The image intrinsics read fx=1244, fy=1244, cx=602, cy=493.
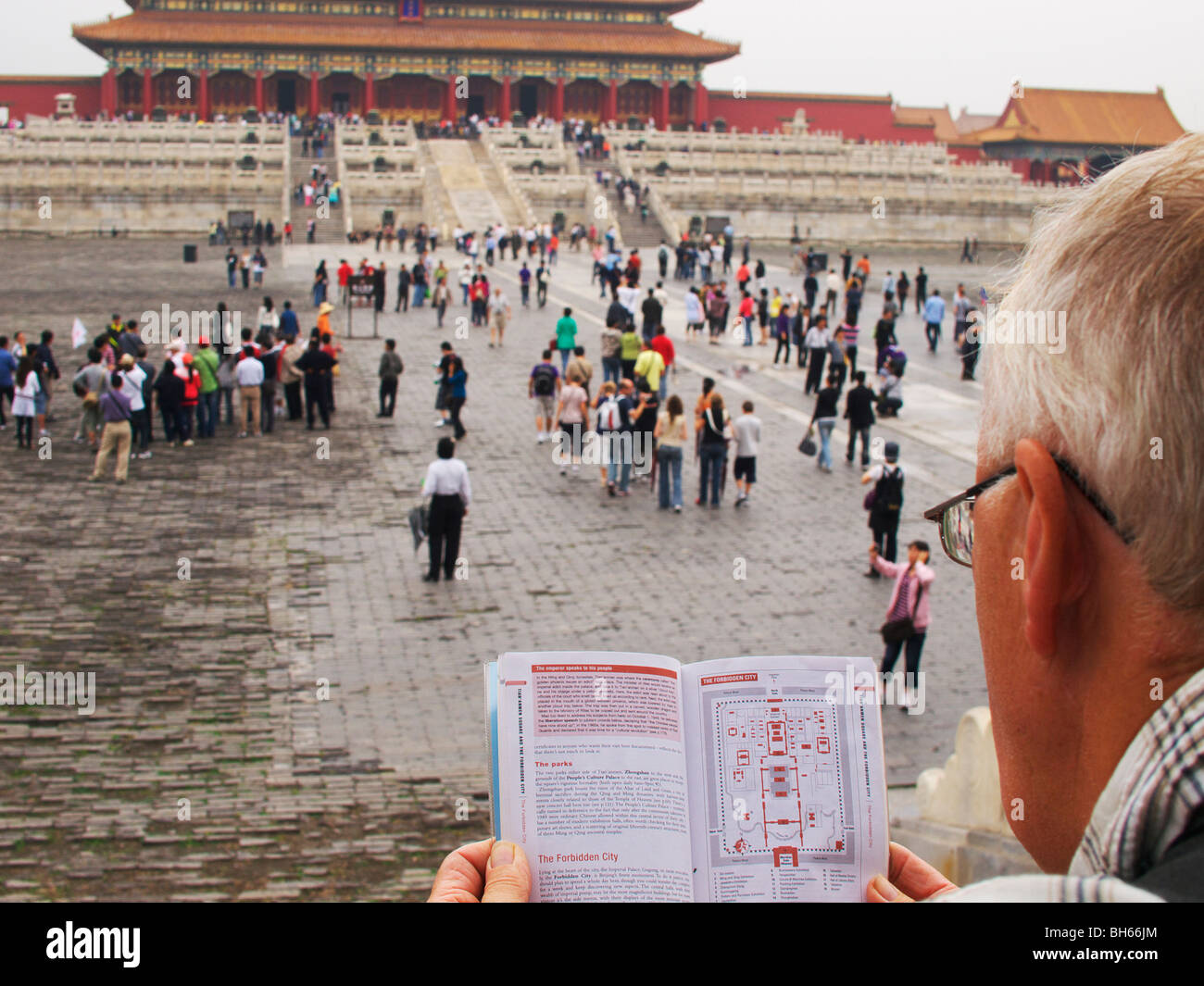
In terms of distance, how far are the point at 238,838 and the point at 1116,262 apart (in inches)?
274

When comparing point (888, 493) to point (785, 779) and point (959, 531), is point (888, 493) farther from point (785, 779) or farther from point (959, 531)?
point (959, 531)

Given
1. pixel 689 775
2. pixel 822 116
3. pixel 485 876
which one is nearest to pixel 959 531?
pixel 689 775

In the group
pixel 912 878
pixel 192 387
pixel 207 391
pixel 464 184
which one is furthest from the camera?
pixel 464 184

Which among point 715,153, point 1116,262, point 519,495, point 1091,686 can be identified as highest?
point 715,153

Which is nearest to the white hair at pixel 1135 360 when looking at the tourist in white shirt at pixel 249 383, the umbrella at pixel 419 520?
the umbrella at pixel 419 520

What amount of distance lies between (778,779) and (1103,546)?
0.93 meters

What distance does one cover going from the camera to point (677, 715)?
2102mm

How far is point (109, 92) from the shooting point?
6488 centimetres

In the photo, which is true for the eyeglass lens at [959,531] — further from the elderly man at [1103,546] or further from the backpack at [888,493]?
the backpack at [888,493]

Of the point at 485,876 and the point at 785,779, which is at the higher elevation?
the point at 785,779

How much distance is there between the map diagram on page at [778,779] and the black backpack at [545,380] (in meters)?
15.6

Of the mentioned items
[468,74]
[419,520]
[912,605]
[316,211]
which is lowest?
[912,605]
